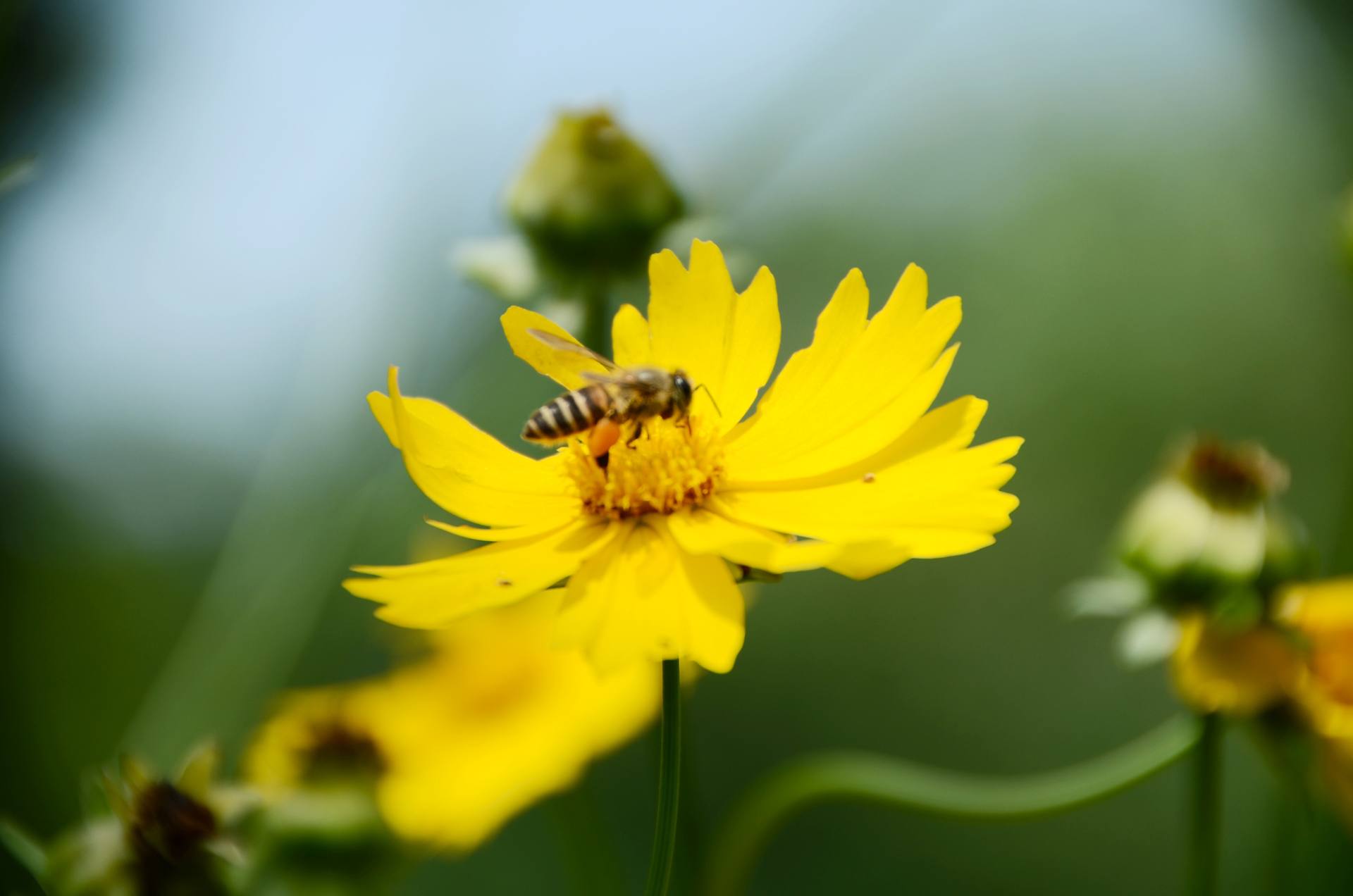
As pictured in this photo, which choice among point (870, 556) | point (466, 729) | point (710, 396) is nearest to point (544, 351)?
point (710, 396)

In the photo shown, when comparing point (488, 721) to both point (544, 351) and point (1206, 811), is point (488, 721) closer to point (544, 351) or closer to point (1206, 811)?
point (544, 351)

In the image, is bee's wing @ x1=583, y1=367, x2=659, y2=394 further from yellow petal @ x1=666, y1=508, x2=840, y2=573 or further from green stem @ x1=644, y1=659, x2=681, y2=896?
green stem @ x1=644, y1=659, x2=681, y2=896

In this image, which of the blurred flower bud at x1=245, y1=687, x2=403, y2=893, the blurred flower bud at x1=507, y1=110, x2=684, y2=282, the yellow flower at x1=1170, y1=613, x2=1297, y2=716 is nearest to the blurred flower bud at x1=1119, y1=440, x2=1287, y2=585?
the yellow flower at x1=1170, y1=613, x2=1297, y2=716

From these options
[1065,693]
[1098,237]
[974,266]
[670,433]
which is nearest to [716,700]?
[1065,693]

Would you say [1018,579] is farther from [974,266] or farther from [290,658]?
[290,658]

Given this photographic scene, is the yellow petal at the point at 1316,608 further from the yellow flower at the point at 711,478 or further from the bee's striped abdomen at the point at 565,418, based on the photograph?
the bee's striped abdomen at the point at 565,418

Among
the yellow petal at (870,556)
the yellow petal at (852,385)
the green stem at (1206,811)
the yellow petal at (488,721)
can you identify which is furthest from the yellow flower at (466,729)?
the green stem at (1206,811)
